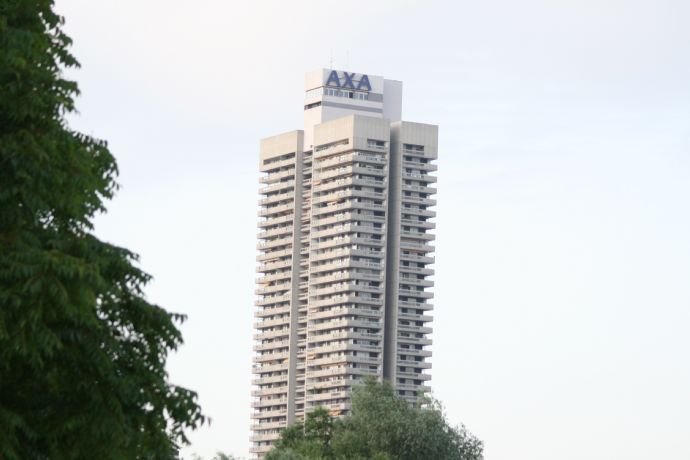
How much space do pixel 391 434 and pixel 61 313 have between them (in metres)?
109

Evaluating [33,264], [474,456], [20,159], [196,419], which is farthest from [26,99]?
[474,456]

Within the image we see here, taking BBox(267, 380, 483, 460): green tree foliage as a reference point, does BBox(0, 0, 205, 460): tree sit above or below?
below

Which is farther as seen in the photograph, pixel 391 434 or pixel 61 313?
→ pixel 391 434

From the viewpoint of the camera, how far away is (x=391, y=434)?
136875mm

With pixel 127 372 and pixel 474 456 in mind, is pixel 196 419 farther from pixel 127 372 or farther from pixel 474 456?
pixel 474 456

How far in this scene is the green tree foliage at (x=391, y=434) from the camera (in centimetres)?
13662

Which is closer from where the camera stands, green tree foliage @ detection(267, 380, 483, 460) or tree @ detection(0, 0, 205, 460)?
tree @ detection(0, 0, 205, 460)

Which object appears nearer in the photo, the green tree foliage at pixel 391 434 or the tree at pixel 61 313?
the tree at pixel 61 313

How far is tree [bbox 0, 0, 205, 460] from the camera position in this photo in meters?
28.3

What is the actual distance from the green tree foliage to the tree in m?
100

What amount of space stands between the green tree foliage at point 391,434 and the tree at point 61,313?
100m

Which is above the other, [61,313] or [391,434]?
[391,434]

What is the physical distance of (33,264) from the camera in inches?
1112

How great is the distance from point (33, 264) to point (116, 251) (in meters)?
3.46
